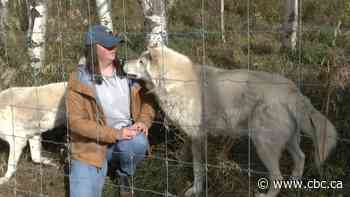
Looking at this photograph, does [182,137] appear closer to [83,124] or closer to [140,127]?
[140,127]

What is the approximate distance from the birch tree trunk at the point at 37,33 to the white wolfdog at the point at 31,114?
3.10 feet

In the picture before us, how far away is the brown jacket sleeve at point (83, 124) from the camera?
346cm

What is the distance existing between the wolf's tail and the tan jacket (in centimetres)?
111

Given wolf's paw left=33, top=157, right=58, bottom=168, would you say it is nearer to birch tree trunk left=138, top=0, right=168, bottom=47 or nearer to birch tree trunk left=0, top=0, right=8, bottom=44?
birch tree trunk left=138, top=0, right=168, bottom=47

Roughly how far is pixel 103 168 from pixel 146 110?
1.69ft


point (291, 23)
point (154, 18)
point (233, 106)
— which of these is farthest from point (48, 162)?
point (291, 23)

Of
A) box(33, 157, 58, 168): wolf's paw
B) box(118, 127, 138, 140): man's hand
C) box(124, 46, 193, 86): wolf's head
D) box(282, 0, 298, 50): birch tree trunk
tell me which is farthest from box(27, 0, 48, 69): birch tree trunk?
box(282, 0, 298, 50): birch tree trunk

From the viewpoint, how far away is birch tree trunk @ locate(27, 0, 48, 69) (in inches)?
235

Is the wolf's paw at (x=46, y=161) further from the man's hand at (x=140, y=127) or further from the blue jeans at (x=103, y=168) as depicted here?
the man's hand at (x=140, y=127)

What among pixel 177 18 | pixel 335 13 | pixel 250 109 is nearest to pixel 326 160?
pixel 250 109

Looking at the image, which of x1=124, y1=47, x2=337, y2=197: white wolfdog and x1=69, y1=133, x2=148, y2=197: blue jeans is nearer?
x1=69, y1=133, x2=148, y2=197: blue jeans

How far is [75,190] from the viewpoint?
3.57 metres

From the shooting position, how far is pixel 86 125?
3465 mm

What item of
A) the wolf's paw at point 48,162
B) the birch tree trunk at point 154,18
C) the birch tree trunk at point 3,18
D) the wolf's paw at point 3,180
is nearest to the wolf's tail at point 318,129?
the birch tree trunk at point 154,18
